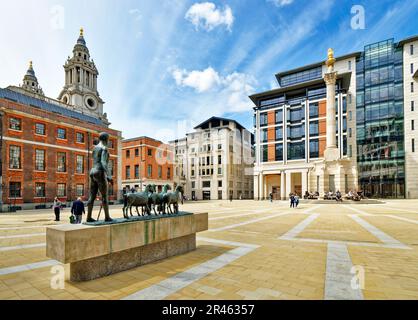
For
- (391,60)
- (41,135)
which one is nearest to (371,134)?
(391,60)

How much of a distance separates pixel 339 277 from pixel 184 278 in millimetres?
3738

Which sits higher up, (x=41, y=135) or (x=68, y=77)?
(x=68, y=77)

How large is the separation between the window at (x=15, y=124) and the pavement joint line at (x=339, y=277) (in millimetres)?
36819

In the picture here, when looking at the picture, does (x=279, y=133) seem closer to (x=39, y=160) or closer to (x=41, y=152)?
(x=41, y=152)

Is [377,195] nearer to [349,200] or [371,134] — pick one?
[371,134]

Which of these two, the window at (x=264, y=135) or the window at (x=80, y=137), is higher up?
the window at (x=264, y=135)

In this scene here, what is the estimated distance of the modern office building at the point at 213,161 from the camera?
66.2 metres

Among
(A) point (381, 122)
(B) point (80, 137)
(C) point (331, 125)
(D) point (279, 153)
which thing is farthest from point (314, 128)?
(B) point (80, 137)

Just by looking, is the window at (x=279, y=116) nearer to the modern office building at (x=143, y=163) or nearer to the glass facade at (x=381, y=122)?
the glass facade at (x=381, y=122)

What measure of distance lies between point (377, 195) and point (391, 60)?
111ft

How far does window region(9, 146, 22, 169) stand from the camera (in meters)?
28.9

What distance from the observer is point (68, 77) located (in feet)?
224

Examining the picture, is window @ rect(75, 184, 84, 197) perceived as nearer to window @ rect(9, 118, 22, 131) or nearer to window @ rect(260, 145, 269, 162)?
window @ rect(9, 118, 22, 131)

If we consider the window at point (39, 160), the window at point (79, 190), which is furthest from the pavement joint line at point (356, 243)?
the window at point (79, 190)
